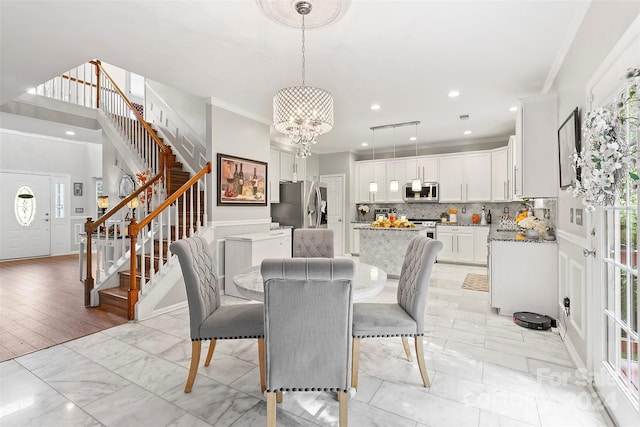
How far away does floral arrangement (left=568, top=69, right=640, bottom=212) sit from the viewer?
126 centimetres

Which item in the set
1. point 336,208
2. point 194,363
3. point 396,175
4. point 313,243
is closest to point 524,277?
point 313,243

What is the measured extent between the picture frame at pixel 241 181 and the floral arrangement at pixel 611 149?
153 inches

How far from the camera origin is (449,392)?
6.58 feet

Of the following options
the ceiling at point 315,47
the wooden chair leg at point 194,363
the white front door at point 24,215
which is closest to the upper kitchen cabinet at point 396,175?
the ceiling at point 315,47

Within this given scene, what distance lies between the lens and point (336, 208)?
7.70 m

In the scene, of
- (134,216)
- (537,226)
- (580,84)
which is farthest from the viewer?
(134,216)

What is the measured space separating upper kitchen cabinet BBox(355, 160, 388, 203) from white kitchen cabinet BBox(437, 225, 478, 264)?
5.25ft

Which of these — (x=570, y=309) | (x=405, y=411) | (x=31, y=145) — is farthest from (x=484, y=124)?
(x=31, y=145)

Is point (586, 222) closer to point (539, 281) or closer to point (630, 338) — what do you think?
point (630, 338)

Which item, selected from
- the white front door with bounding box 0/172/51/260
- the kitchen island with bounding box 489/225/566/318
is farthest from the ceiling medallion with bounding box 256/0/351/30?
the white front door with bounding box 0/172/51/260

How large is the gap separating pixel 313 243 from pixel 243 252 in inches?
52.5

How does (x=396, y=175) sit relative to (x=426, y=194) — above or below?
above

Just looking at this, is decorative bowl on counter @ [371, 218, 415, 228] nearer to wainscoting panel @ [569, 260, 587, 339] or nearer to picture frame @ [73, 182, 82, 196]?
wainscoting panel @ [569, 260, 587, 339]

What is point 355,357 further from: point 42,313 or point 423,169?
point 423,169
